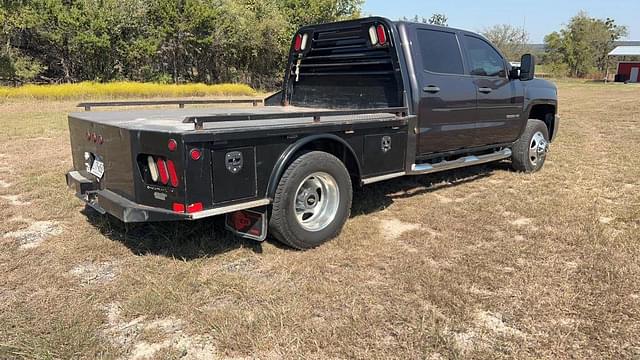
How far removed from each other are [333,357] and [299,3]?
36.1 metres

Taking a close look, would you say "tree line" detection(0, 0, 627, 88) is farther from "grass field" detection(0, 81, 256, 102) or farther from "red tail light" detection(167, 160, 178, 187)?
"red tail light" detection(167, 160, 178, 187)

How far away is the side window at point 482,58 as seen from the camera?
578 cm

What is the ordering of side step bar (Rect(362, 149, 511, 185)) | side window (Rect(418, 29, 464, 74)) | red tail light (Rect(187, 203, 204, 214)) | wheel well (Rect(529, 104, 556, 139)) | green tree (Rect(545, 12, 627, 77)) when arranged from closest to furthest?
red tail light (Rect(187, 203, 204, 214)) < side step bar (Rect(362, 149, 511, 185)) < side window (Rect(418, 29, 464, 74)) < wheel well (Rect(529, 104, 556, 139)) < green tree (Rect(545, 12, 627, 77))

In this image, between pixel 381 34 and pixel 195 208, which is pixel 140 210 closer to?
pixel 195 208

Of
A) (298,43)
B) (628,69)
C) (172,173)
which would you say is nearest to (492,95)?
(298,43)

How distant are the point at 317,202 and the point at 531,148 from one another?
13.6ft

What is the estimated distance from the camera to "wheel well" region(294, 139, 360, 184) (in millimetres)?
4112

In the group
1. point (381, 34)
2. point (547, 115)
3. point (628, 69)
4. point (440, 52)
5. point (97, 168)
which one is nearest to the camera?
point (97, 168)

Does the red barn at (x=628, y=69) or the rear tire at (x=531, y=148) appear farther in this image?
the red barn at (x=628, y=69)

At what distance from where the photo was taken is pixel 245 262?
155 inches

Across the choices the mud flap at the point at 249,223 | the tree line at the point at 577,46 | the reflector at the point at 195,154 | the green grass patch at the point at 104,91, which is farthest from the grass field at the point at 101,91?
the tree line at the point at 577,46

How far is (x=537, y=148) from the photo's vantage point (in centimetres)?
712

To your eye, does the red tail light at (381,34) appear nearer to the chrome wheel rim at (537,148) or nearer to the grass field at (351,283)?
the grass field at (351,283)

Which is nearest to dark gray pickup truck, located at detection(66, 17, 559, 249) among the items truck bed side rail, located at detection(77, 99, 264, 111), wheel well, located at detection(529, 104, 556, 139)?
truck bed side rail, located at detection(77, 99, 264, 111)
